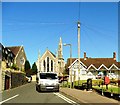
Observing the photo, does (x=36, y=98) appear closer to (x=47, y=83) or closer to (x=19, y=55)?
(x=47, y=83)

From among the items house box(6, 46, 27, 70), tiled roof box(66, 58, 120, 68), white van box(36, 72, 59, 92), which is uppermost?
house box(6, 46, 27, 70)

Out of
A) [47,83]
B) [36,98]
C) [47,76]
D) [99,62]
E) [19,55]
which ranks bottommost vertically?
[36,98]

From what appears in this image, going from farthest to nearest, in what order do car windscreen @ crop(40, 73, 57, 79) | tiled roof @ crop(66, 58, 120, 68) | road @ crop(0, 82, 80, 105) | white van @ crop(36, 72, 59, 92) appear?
tiled roof @ crop(66, 58, 120, 68)
car windscreen @ crop(40, 73, 57, 79)
white van @ crop(36, 72, 59, 92)
road @ crop(0, 82, 80, 105)

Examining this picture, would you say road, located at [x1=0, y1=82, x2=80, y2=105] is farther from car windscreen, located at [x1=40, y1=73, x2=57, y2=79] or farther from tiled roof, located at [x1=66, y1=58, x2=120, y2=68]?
tiled roof, located at [x1=66, y1=58, x2=120, y2=68]

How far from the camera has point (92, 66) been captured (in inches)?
3359

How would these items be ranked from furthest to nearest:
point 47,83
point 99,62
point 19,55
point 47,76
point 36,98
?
point 19,55 → point 99,62 → point 47,76 → point 47,83 → point 36,98

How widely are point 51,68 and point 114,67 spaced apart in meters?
36.8

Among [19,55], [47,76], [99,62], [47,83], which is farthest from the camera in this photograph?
[19,55]

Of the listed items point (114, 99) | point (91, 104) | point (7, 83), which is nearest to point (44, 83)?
point (7, 83)

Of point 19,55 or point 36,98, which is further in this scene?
point 19,55

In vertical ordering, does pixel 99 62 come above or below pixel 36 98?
above

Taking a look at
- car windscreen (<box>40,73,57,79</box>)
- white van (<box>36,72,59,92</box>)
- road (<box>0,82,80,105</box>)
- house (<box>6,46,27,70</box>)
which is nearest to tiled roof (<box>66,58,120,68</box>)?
house (<box>6,46,27,70</box>)

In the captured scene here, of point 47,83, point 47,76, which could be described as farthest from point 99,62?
point 47,83

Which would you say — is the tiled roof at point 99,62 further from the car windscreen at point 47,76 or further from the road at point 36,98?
the road at point 36,98
